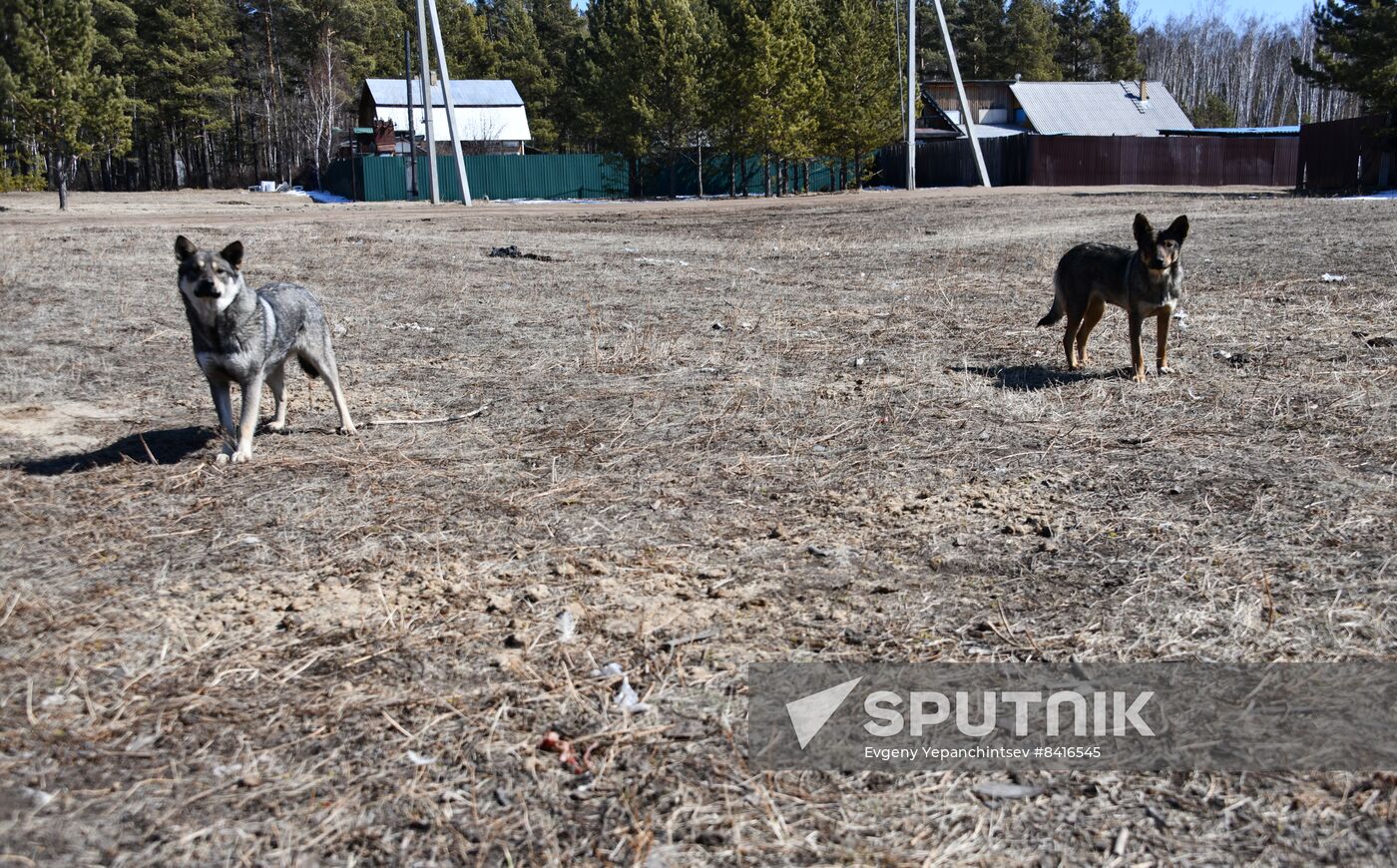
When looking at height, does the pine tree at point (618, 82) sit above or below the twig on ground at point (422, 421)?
above

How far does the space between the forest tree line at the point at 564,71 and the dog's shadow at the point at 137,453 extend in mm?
40684

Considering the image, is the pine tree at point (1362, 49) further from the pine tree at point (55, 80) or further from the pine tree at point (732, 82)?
the pine tree at point (55, 80)

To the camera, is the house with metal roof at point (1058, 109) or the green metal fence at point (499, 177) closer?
the green metal fence at point (499, 177)

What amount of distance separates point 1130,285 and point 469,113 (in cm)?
6293

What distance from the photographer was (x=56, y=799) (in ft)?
9.60

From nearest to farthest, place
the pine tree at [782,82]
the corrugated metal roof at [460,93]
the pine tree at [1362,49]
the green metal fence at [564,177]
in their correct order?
the pine tree at [1362,49], the pine tree at [782,82], the green metal fence at [564,177], the corrugated metal roof at [460,93]

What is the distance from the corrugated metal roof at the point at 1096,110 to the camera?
226 feet

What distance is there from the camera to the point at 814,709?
3.46 metres

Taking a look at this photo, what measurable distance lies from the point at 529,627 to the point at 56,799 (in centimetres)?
155

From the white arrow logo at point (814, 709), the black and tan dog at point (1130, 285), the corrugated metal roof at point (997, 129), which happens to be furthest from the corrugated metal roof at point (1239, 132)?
the white arrow logo at point (814, 709)

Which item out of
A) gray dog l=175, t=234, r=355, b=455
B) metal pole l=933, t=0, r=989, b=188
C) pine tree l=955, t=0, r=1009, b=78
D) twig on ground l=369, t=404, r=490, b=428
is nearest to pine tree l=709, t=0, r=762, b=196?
metal pole l=933, t=0, r=989, b=188

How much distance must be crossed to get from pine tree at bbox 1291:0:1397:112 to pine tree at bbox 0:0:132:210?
44.0m

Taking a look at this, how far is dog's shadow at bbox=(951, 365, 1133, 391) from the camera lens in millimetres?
7928

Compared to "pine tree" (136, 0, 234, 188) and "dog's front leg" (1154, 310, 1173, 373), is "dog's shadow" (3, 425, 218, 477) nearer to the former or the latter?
"dog's front leg" (1154, 310, 1173, 373)
